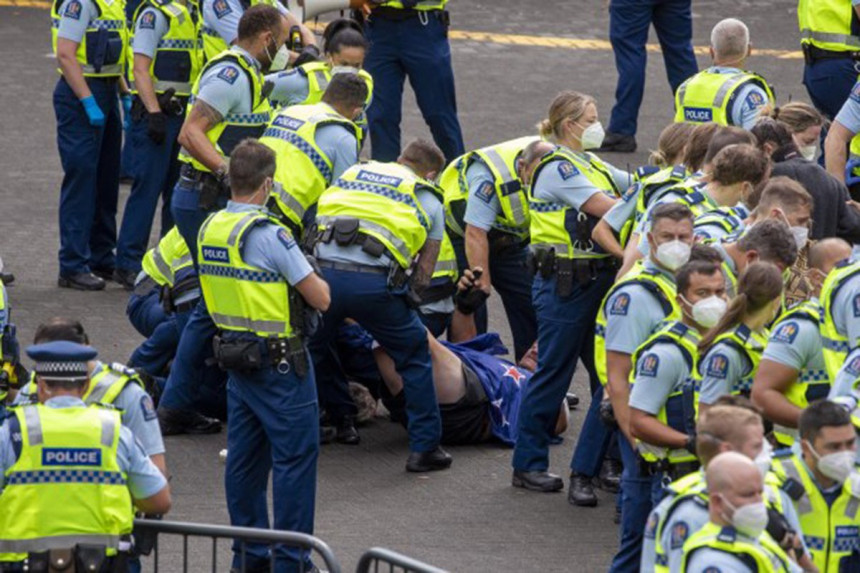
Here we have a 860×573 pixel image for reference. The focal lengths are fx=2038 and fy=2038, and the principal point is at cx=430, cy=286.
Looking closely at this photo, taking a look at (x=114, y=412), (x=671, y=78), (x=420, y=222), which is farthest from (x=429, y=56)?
(x=114, y=412)

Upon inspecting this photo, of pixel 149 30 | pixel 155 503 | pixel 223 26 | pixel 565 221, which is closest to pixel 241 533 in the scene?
pixel 155 503

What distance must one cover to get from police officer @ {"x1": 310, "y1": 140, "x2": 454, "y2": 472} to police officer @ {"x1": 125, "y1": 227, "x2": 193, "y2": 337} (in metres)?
0.91

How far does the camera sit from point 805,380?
8086 millimetres

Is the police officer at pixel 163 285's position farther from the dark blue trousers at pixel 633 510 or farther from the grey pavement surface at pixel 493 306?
the dark blue trousers at pixel 633 510

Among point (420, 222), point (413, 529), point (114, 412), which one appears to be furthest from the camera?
point (420, 222)

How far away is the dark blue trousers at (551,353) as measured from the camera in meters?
10.1

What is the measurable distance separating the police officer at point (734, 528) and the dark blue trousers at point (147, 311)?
17.8ft

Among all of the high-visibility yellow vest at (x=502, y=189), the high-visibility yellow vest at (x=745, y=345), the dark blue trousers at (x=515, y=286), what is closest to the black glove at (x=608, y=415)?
the high-visibility yellow vest at (x=745, y=345)

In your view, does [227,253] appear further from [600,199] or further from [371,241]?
[600,199]

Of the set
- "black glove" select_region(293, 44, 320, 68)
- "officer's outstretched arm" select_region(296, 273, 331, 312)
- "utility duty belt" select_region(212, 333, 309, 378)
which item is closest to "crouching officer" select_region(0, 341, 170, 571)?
"utility duty belt" select_region(212, 333, 309, 378)

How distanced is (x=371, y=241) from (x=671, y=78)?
6224 millimetres

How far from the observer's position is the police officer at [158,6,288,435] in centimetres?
1135

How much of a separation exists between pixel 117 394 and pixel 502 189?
3.72m

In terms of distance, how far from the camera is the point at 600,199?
1006 cm
